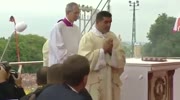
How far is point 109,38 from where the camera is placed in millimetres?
2949

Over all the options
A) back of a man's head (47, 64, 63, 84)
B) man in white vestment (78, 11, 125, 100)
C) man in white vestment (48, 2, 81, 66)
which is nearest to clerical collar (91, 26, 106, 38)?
man in white vestment (78, 11, 125, 100)

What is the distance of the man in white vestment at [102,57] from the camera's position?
2916 mm

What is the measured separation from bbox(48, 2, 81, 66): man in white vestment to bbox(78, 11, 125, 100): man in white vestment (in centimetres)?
11

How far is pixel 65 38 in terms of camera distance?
3.06 meters

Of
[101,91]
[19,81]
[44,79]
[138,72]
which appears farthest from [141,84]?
[44,79]

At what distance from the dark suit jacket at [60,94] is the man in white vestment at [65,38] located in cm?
143

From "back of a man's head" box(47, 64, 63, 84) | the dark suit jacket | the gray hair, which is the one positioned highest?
the gray hair

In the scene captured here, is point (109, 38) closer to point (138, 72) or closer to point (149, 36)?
point (138, 72)

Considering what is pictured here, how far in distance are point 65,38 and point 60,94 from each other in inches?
63.1

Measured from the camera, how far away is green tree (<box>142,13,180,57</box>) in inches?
188

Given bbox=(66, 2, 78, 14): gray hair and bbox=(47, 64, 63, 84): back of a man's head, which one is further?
bbox=(66, 2, 78, 14): gray hair

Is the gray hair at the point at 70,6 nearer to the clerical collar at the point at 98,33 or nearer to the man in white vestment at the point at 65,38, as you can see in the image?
the man in white vestment at the point at 65,38

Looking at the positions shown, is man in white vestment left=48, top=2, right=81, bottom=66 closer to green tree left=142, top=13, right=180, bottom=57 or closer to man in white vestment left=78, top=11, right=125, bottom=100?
man in white vestment left=78, top=11, right=125, bottom=100

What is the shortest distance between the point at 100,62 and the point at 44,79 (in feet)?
3.04
